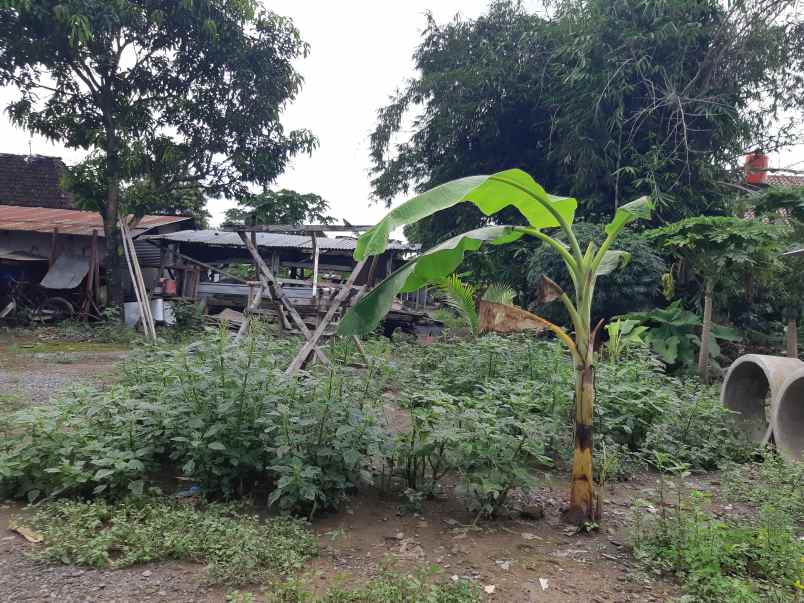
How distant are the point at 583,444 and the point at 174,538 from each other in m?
2.21

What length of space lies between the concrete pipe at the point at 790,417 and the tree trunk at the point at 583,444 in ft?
8.00

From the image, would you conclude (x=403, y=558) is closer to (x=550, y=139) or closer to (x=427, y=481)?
(x=427, y=481)

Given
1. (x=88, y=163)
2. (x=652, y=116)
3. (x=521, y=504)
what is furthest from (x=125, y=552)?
(x=652, y=116)

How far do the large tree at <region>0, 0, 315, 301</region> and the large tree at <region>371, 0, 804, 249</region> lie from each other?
4.30 m

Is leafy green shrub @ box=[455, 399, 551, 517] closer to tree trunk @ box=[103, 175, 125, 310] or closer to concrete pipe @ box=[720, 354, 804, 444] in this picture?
concrete pipe @ box=[720, 354, 804, 444]

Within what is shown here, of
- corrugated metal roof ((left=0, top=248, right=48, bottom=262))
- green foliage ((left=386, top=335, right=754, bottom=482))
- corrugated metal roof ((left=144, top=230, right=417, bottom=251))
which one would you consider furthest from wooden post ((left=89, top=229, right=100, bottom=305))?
green foliage ((left=386, top=335, right=754, bottom=482))

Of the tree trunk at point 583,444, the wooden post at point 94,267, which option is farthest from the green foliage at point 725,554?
the wooden post at point 94,267

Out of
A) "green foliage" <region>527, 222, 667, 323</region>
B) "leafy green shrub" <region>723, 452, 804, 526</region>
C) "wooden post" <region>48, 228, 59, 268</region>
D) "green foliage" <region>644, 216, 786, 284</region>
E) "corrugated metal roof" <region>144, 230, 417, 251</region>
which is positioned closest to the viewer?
"leafy green shrub" <region>723, 452, 804, 526</region>

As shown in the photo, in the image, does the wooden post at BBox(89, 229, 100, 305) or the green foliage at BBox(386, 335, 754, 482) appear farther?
the wooden post at BBox(89, 229, 100, 305)

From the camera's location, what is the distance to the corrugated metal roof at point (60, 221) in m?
13.6

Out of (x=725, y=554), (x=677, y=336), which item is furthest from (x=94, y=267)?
(x=725, y=554)

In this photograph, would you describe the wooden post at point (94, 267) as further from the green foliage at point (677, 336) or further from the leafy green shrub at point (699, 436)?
the leafy green shrub at point (699, 436)

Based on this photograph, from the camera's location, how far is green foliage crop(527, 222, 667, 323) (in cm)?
991

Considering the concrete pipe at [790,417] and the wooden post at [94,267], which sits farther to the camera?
the wooden post at [94,267]
